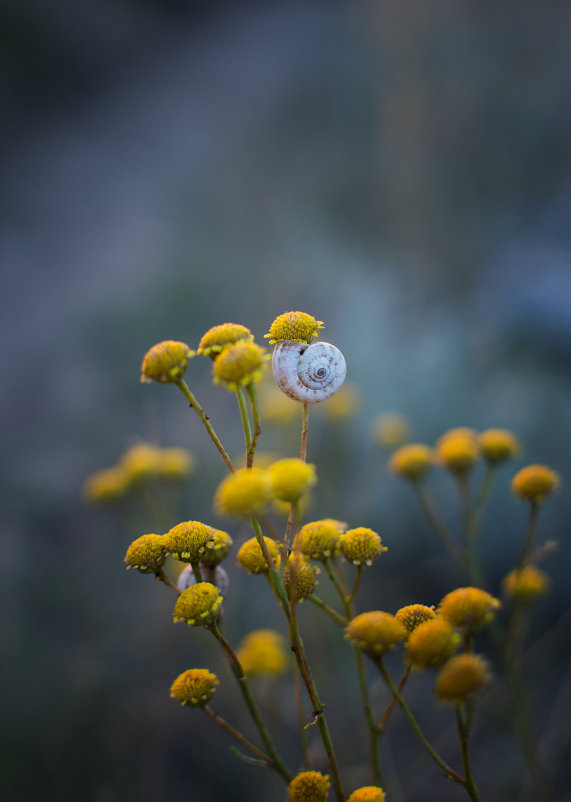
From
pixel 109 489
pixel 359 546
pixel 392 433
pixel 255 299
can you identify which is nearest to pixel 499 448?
pixel 392 433

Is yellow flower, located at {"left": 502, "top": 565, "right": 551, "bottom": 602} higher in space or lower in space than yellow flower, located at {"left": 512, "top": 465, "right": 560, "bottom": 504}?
lower

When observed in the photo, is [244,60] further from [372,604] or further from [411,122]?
[372,604]

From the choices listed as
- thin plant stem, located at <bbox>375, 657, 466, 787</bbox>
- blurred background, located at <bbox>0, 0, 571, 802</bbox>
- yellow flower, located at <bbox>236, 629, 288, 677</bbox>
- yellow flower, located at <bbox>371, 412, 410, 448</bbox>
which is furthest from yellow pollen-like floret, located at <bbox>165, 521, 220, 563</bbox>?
yellow flower, located at <bbox>371, 412, 410, 448</bbox>

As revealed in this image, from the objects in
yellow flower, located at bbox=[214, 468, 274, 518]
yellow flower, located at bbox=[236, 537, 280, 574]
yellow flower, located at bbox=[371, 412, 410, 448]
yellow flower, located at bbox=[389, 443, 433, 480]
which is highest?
yellow flower, located at bbox=[371, 412, 410, 448]

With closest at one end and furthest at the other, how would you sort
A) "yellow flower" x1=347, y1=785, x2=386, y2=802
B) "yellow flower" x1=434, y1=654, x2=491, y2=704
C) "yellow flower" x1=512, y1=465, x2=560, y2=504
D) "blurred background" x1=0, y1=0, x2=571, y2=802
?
1. "yellow flower" x1=434, y1=654, x2=491, y2=704
2. "yellow flower" x1=347, y1=785, x2=386, y2=802
3. "yellow flower" x1=512, y1=465, x2=560, y2=504
4. "blurred background" x1=0, y1=0, x2=571, y2=802

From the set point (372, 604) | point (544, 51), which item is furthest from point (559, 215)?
point (372, 604)

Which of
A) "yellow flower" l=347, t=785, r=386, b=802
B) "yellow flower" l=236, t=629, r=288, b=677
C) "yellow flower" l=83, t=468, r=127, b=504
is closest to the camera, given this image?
"yellow flower" l=347, t=785, r=386, b=802

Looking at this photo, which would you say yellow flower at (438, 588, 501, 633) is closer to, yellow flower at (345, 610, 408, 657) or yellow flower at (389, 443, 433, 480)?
yellow flower at (345, 610, 408, 657)

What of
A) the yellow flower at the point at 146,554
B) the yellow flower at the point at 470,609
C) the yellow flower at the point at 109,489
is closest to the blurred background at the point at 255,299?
the yellow flower at the point at 109,489

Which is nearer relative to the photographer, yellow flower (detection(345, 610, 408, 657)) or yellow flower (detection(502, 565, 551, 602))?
yellow flower (detection(345, 610, 408, 657))
